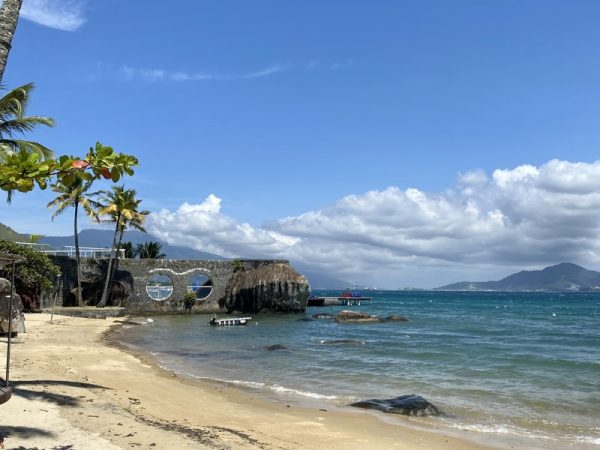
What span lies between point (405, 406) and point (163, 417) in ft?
18.4

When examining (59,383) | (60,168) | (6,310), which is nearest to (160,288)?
(6,310)

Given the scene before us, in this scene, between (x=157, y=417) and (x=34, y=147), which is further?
(x=34, y=147)

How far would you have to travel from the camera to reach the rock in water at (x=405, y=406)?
488 inches

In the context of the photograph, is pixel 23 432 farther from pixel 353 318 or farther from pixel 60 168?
pixel 353 318

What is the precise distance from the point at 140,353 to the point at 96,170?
17.4 metres

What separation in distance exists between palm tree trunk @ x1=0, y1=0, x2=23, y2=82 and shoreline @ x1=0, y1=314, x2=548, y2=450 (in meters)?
5.19

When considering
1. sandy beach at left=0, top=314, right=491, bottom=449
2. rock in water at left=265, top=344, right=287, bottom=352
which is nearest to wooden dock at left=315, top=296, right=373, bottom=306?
rock in water at left=265, top=344, right=287, bottom=352

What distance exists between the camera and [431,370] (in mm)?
19672

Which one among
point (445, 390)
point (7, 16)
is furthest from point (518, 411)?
point (7, 16)

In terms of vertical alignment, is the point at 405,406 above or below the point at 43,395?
below

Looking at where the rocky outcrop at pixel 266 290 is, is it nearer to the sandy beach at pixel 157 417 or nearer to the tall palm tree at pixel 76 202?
the tall palm tree at pixel 76 202

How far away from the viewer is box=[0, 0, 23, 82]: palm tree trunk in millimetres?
7215

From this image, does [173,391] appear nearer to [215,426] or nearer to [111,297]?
[215,426]

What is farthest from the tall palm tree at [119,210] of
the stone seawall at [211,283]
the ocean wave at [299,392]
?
the ocean wave at [299,392]
